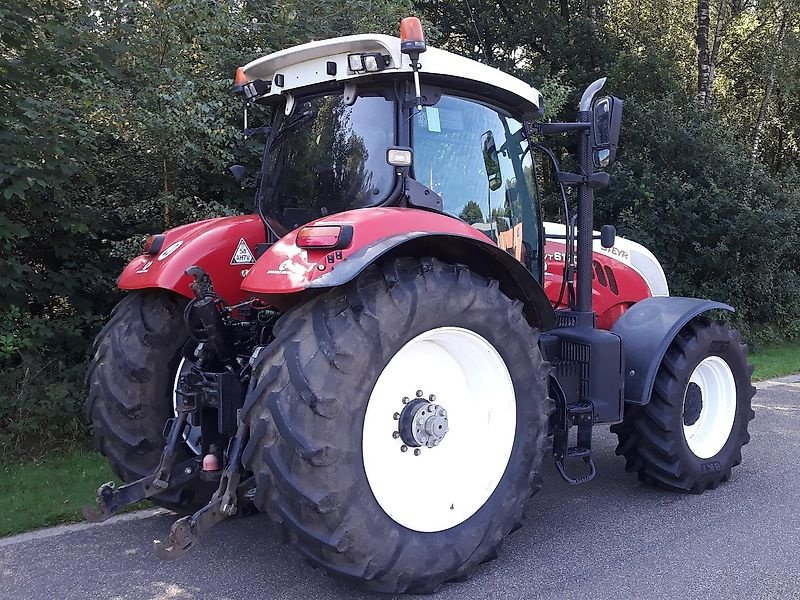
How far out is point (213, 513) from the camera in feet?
8.73

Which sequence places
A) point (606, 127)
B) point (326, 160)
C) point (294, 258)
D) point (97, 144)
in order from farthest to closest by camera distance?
point (97, 144)
point (606, 127)
point (326, 160)
point (294, 258)

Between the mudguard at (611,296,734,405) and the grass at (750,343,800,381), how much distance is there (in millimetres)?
5065

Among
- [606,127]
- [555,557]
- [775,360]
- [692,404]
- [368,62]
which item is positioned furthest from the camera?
[775,360]

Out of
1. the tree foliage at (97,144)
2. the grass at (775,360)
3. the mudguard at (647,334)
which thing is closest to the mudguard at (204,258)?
the tree foliage at (97,144)

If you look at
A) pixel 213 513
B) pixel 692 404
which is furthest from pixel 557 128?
pixel 213 513

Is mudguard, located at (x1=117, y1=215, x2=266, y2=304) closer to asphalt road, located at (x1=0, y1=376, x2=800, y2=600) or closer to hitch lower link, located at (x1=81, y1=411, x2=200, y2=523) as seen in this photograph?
hitch lower link, located at (x1=81, y1=411, x2=200, y2=523)

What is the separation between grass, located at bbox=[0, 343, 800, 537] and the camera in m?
3.98

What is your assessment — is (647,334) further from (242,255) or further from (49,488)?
(49,488)

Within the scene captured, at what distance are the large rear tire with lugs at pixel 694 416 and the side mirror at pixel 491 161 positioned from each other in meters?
1.53

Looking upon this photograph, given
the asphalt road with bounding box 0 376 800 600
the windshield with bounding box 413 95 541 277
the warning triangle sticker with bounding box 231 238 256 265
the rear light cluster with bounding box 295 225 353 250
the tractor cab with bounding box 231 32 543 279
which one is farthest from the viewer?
the warning triangle sticker with bounding box 231 238 256 265

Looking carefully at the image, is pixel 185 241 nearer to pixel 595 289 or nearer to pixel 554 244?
pixel 554 244

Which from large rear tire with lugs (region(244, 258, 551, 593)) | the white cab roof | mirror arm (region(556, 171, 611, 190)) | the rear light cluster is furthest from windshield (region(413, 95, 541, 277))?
the rear light cluster

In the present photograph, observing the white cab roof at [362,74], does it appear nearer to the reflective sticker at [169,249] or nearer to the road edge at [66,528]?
the reflective sticker at [169,249]

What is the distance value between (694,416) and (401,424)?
91.9 inches
